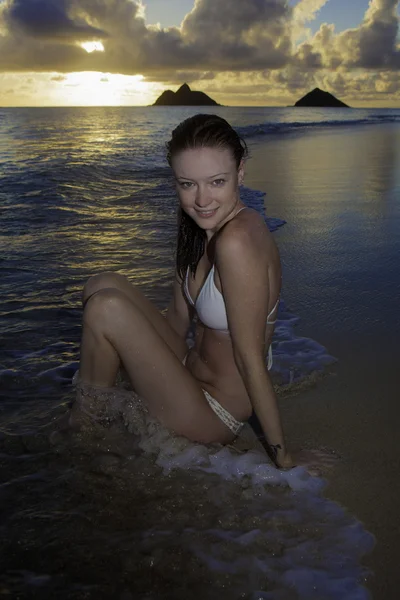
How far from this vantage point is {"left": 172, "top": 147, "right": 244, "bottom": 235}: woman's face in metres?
2.60

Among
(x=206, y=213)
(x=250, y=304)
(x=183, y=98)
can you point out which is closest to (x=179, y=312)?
(x=206, y=213)

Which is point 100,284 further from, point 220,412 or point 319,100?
point 319,100

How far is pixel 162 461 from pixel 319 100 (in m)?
135

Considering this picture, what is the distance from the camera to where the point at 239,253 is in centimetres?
246

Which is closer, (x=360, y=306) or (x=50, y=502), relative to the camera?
(x=50, y=502)

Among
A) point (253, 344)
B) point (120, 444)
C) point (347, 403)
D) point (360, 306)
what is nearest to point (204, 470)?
point (120, 444)

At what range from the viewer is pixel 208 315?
110 inches

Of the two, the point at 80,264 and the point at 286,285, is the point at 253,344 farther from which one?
the point at 80,264

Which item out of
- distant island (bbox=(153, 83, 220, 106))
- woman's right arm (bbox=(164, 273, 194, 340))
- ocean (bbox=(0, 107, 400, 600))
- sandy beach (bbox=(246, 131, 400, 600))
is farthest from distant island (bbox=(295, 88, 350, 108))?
woman's right arm (bbox=(164, 273, 194, 340))

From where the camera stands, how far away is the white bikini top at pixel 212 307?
2.69 metres

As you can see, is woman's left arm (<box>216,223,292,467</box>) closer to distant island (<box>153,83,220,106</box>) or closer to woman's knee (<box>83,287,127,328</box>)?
woman's knee (<box>83,287,127,328</box>)

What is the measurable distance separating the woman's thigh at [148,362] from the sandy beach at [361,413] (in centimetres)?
63

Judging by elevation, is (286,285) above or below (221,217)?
below

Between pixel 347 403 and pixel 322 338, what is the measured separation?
0.92 meters
